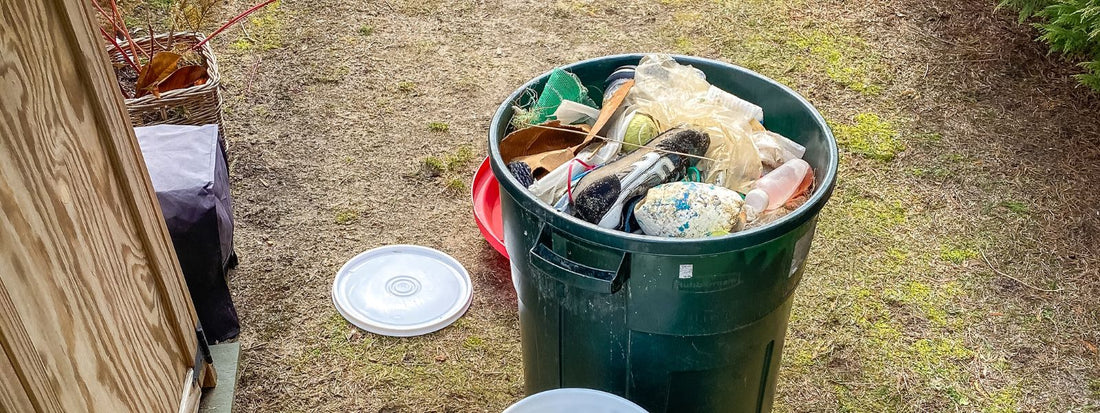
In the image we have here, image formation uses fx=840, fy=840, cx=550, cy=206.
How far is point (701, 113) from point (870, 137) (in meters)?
1.78

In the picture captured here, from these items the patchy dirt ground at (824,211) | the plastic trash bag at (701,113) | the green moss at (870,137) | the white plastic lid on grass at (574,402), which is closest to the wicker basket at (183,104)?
the patchy dirt ground at (824,211)

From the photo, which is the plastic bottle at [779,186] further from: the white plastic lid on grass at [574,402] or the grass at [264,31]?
the grass at [264,31]

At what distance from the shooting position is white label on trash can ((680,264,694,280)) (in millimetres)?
1495

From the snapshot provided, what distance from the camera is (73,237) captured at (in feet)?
5.07

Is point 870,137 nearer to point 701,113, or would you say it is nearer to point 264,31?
point 701,113

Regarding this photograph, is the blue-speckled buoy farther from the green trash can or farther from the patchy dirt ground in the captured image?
the patchy dirt ground

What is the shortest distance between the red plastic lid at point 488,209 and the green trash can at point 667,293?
29.4 inches

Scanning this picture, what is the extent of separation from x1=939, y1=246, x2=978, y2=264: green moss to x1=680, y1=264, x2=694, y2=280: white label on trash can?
64.9 inches

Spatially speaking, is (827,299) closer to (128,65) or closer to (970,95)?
(970,95)

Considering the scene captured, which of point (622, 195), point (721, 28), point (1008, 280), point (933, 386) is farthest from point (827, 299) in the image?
point (721, 28)

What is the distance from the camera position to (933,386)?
2.36m

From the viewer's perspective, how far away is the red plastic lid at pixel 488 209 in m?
2.64

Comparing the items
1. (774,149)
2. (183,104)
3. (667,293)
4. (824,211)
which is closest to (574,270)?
(667,293)

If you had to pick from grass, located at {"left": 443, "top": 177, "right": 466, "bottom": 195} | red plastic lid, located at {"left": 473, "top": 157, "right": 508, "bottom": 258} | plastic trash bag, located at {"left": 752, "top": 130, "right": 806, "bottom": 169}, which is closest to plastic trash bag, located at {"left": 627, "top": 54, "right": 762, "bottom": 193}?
plastic trash bag, located at {"left": 752, "top": 130, "right": 806, "bottom": 169}
